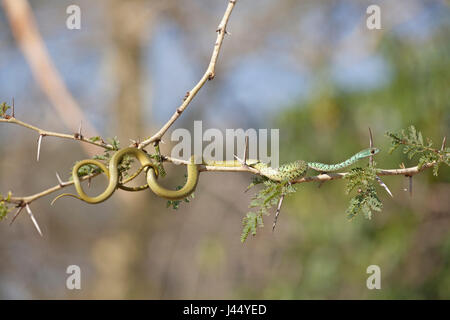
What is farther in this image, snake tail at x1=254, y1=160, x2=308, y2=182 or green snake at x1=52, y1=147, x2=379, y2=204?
snake tail at x1=254, y1=160, x2=308, y2=182

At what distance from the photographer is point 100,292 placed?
583 inches

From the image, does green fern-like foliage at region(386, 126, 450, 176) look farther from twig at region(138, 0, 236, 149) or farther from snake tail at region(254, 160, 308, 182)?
twig at region(138, 0, 236, 149)

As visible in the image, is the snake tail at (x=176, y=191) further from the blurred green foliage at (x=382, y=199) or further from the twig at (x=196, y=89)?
the blurred green foliage at (x=382, y=199)

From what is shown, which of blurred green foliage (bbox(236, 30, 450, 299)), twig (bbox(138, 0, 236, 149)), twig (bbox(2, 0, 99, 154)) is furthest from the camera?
twig (bbox(2, 0, 99, 154))

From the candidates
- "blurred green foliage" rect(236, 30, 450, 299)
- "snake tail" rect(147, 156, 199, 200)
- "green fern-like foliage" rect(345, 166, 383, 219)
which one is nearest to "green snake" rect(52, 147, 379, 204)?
"snake tail" rect(147, 156, 199, 200)

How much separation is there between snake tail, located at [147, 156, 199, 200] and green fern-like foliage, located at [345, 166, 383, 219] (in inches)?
30.4

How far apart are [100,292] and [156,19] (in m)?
8.17

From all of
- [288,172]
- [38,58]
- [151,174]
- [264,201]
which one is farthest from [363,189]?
[38,58]

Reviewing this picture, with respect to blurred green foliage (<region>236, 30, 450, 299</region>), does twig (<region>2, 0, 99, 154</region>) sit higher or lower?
higher

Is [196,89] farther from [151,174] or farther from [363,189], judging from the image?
[363,189]

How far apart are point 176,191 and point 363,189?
947 millimetres

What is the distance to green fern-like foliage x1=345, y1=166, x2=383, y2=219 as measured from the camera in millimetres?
2663

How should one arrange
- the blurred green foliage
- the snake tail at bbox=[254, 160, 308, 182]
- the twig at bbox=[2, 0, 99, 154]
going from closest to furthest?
the snake tail at bbox=[254, 160, 308, 182] < the blurred green foliage < the twig at bbox=[2, 0, 99, 154]

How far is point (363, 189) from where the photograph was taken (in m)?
2.70
